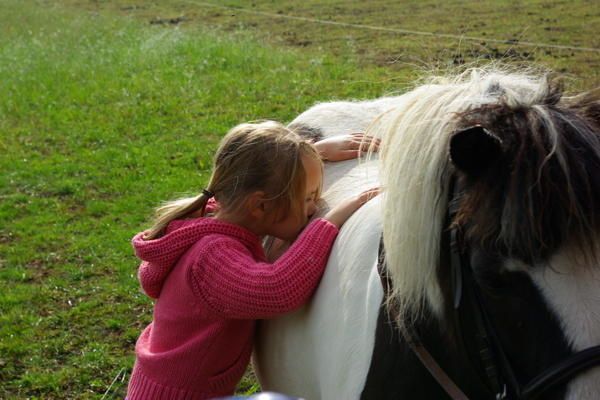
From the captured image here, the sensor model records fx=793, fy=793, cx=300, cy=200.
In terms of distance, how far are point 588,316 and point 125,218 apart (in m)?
5.52

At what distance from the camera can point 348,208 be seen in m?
2.25

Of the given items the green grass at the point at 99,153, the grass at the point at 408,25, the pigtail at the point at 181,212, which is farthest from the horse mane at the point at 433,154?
the grass at the point at 408,25

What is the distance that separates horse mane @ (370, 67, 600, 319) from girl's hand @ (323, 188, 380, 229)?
383mm

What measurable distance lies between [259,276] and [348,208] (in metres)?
0.33

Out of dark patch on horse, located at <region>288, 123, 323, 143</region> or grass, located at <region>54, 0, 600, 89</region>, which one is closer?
dark patch on horse, located at <region>288, 123, 323, 143</region>

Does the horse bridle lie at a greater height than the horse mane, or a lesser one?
lesser

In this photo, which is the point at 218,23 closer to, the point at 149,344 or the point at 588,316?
the point at 149,344

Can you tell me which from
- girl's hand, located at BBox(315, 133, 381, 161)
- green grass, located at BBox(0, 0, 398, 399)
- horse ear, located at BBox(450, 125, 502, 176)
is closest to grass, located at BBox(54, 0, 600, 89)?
green grass, located at BBox(0, 0, 398, 399)

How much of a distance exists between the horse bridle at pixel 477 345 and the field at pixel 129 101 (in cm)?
74

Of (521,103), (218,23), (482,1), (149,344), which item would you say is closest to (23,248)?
(149,344)

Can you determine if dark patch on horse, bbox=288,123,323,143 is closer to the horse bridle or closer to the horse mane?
the horse mane

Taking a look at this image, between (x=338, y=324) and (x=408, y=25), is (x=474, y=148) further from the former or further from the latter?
(x=408, y=25)

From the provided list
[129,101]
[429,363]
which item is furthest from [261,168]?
[129,101]

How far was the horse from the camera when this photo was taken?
144cm
